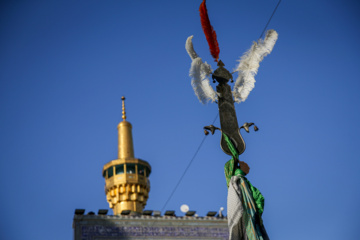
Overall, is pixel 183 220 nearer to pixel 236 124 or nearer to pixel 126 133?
pixel 126 133

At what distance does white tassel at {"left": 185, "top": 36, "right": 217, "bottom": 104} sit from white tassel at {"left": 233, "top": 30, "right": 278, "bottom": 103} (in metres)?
0.28

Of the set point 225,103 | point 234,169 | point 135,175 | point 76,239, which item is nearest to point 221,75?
point 225,103

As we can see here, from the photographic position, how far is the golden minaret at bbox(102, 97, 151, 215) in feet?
63.0

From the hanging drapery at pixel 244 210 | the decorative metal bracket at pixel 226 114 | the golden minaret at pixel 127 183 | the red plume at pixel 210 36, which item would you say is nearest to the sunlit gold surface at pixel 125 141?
the golden minaret at pixel 127 183

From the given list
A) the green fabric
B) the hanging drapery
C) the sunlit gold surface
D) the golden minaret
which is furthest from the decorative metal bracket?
the sunlit gold surface

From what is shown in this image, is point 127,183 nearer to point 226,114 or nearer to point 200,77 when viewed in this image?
point 200,77

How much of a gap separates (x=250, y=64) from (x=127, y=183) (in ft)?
43.8

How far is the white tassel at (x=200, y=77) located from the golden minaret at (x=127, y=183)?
13328 mm

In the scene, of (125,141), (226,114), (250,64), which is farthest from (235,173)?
(125,141)

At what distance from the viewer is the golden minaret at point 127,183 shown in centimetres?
1919

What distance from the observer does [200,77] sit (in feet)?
20.0

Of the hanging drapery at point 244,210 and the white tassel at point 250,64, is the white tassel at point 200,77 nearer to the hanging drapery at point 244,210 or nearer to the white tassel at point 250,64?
the white tassel at point 250,64

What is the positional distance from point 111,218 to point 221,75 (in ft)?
32.2

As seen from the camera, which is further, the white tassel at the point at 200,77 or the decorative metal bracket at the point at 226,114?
the white tassel at the point at 200,77
